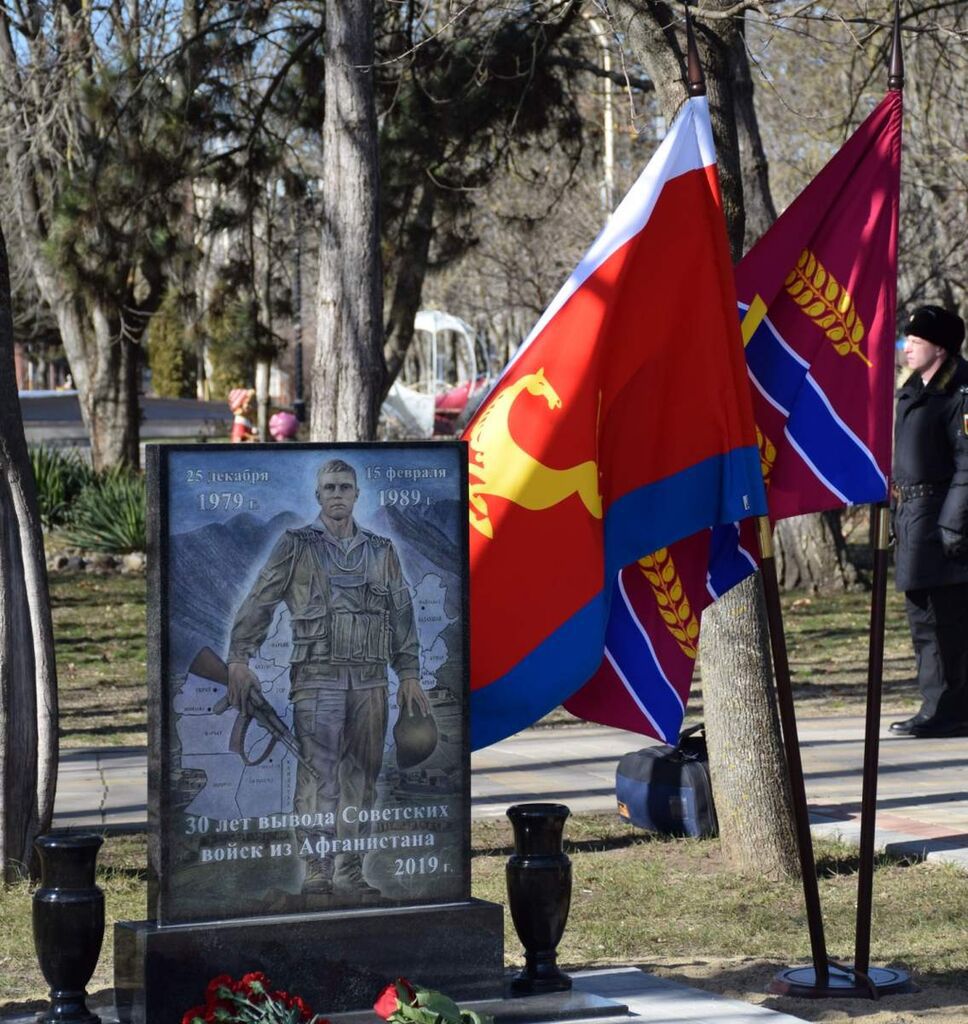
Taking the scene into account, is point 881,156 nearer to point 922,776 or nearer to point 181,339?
point 922,776

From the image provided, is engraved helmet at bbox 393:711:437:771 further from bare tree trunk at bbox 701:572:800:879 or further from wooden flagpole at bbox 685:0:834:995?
bare tree trunk at bbox 701:572:800:879

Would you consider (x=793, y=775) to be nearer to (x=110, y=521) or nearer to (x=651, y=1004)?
(x=651, y=1004)

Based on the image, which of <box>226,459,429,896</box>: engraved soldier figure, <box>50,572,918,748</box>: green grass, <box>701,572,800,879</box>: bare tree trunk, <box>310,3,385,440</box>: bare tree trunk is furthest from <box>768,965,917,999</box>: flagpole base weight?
<box>310,3,385,440</box>: bare tree trunk

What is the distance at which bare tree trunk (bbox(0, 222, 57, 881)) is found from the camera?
23.7 ft

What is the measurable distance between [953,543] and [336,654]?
5.42m

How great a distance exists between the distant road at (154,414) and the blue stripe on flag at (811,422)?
50.6 meters

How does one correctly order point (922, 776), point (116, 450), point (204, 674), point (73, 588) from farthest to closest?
1. point (116, 450)
2. point (73, 588)
3. point (922, 776)
4. point (204, 674)

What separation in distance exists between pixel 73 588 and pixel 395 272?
512 centimetres

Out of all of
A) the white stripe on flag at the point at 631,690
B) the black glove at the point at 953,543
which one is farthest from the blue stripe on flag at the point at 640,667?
the black glove at the point at 953,543

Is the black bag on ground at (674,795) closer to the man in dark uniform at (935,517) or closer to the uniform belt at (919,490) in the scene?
the man in dark uniform at (935,517)

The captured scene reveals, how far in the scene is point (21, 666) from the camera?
24.0 feet

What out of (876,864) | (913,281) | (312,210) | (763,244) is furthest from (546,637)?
(913,281)

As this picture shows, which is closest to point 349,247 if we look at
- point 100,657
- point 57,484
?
point 100,657

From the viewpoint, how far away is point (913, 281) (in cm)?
2872
